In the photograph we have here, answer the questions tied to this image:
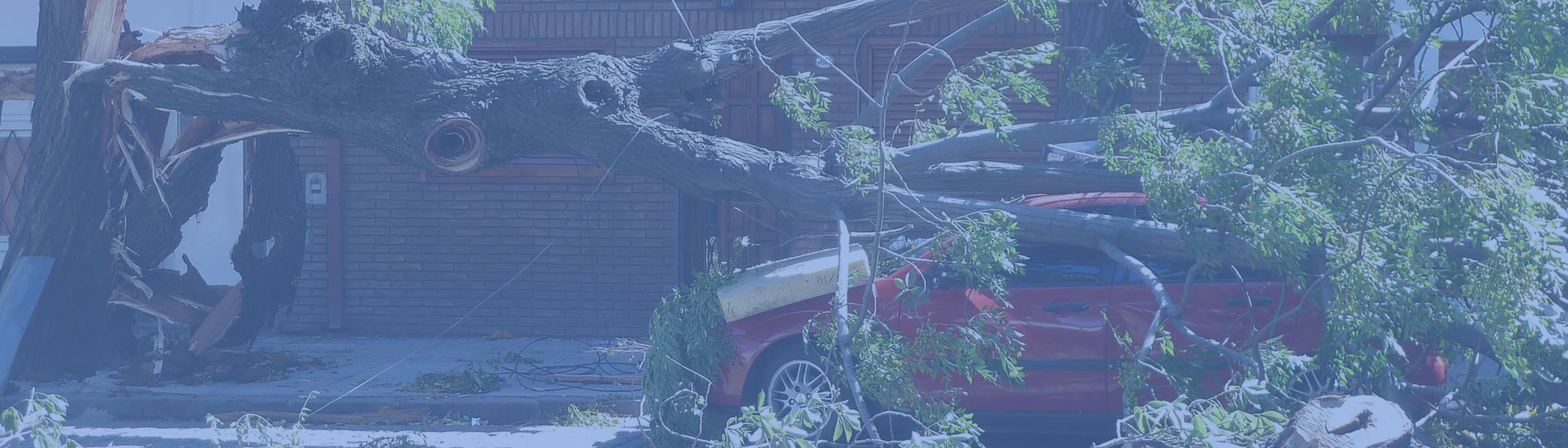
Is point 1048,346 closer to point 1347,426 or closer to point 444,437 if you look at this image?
point 1347,426

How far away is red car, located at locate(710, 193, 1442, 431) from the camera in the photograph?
5.71m

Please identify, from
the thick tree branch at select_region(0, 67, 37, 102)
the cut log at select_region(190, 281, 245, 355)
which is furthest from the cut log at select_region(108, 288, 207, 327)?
the thick tree branch at select_region(0, 67, 37, 102)

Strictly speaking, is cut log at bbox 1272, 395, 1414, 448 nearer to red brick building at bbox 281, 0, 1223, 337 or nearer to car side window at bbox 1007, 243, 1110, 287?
car side window at bbox 1007, 243, 1110, 287

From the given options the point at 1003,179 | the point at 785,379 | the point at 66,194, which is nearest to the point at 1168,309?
the point at 1003,179

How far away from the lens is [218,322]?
8.64 meters

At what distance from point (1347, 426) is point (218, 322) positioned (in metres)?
7.46

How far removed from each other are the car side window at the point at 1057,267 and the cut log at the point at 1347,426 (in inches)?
79.1

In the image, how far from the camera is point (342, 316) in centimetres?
1061

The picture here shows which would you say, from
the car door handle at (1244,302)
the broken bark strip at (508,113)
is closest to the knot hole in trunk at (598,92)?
the broken bark strip at (508,113)

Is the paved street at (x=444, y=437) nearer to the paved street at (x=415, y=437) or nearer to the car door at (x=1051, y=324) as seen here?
the paved street at (x=415, y=437)

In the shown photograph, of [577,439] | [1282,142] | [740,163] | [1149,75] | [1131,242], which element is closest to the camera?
[1282,142]

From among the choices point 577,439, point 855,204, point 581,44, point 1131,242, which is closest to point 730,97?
point 581,44

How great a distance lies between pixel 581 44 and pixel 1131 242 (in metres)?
6.01

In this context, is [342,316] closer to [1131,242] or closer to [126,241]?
[126,241]
